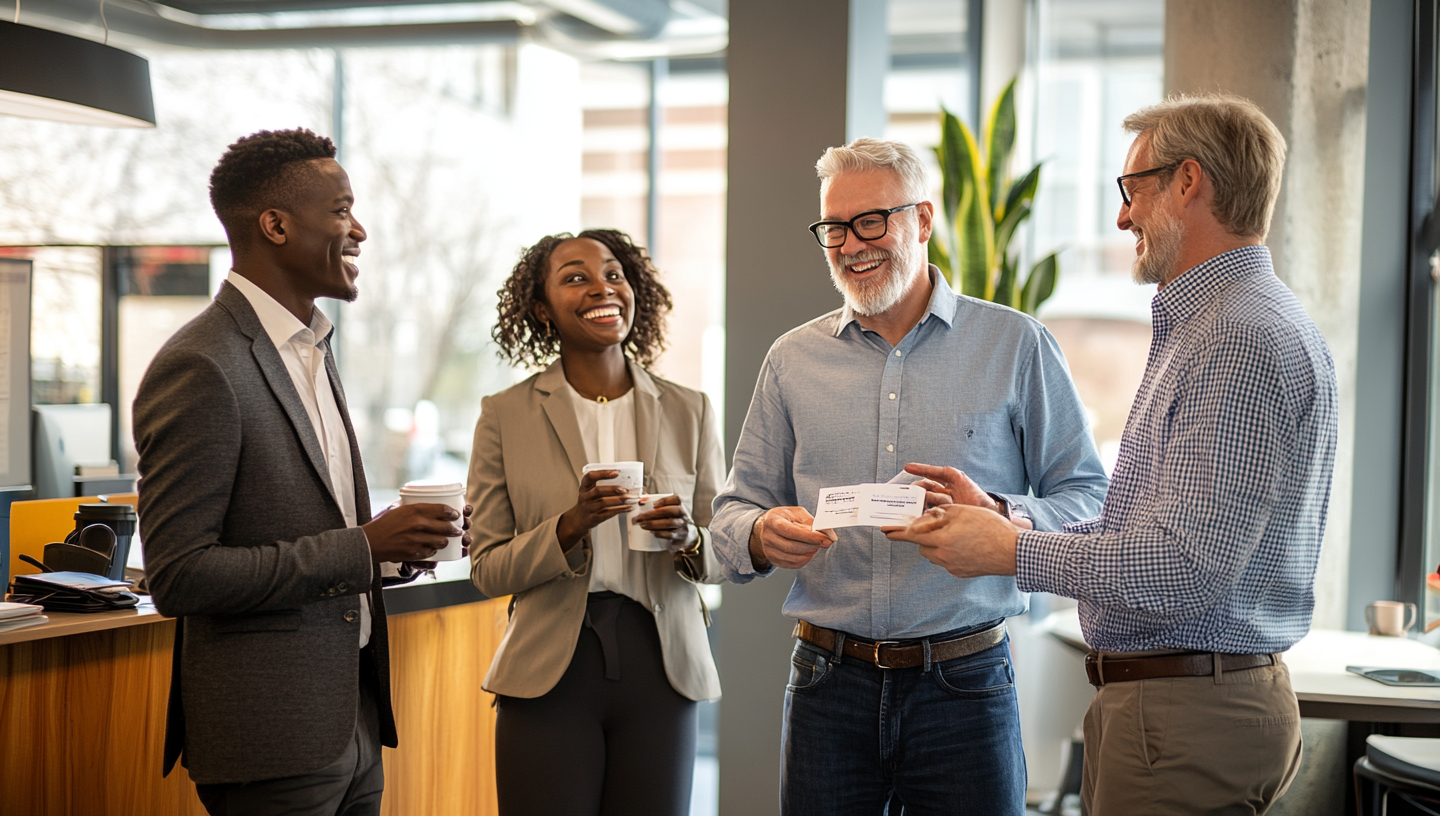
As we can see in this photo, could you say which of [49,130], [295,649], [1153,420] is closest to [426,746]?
[295,649]

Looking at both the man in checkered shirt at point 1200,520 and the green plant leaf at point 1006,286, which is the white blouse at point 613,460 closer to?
the man in checkered shirt at point 1200,520

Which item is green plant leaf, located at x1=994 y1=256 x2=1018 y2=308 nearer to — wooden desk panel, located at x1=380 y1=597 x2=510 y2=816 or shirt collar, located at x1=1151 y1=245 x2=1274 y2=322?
wooden desk panel, located at x1=380 y1=597 x2=510 y2=816

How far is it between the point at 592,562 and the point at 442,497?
55cm

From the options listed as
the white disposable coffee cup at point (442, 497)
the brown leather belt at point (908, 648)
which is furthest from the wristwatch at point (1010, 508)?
the white disposable coffee cup at point (442, 497)

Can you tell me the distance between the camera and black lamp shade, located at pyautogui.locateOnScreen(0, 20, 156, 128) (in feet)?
11.5

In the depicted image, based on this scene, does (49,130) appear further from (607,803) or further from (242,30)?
(607,803)

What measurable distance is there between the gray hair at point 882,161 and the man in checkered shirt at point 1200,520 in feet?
1.56

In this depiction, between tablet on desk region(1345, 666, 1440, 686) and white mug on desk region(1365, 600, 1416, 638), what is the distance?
59cm

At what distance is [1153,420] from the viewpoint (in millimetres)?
1538

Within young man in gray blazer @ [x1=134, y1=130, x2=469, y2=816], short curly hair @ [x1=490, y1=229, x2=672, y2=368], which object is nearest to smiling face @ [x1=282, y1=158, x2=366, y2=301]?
young man in gray blazer @ [x1=134, y1=130, x2=469, y2=816]

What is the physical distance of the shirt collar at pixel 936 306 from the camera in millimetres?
2003

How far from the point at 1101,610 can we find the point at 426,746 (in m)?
2.11

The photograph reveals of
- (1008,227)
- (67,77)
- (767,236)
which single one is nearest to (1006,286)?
(1008,227)

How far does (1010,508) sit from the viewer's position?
72.0 inches
